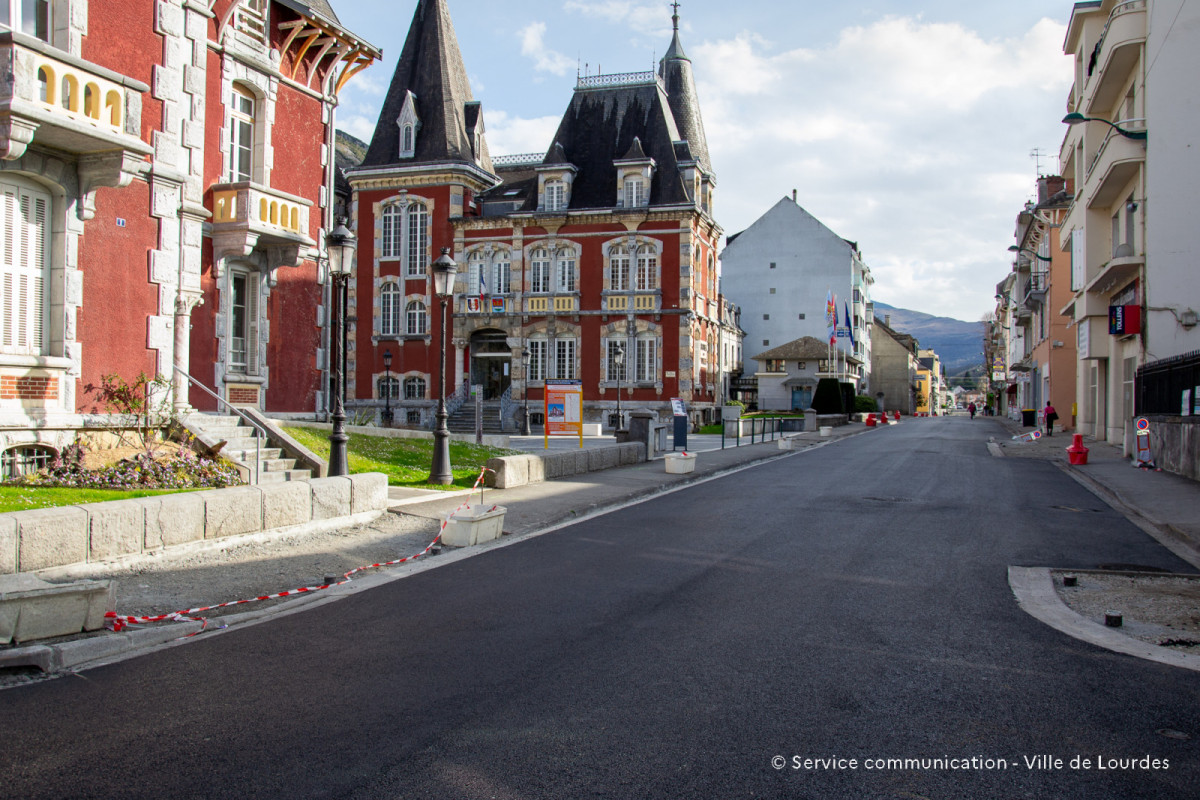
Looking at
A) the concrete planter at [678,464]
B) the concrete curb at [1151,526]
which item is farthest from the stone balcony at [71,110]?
the concrete curb at [1151,526]

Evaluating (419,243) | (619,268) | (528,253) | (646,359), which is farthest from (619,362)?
(419,243)

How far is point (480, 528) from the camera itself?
34.4 ft

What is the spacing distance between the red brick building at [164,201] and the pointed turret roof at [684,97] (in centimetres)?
3175

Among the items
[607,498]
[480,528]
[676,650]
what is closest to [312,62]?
[607,498]

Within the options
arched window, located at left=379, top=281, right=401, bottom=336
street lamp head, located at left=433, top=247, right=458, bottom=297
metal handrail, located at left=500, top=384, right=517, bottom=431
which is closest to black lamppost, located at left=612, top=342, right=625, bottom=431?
metal handrail, located at left=500, top=384, right=517, bottom=431

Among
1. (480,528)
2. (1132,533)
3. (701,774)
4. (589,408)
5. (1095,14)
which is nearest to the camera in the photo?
(701,774)

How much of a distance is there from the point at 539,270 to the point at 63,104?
33.8 metres

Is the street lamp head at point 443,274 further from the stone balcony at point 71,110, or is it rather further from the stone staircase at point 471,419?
the stone staircase at point 471,419

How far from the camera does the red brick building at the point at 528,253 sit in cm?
4275

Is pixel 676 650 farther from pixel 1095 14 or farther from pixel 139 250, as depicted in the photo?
pixel 1095 14

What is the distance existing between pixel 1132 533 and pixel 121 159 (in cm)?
1457

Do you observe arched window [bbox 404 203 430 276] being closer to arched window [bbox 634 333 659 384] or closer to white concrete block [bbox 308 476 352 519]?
arched window [bbox 634 333 659 384]

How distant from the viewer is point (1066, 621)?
6.85m

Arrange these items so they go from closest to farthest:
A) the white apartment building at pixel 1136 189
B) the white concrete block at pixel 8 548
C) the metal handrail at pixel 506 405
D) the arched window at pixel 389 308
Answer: the white concrete block at pixel 8 548
the white apartment building at pixel 1136 189
the metal handrail at pixel 506 405
the arched window at pixel 389 308
